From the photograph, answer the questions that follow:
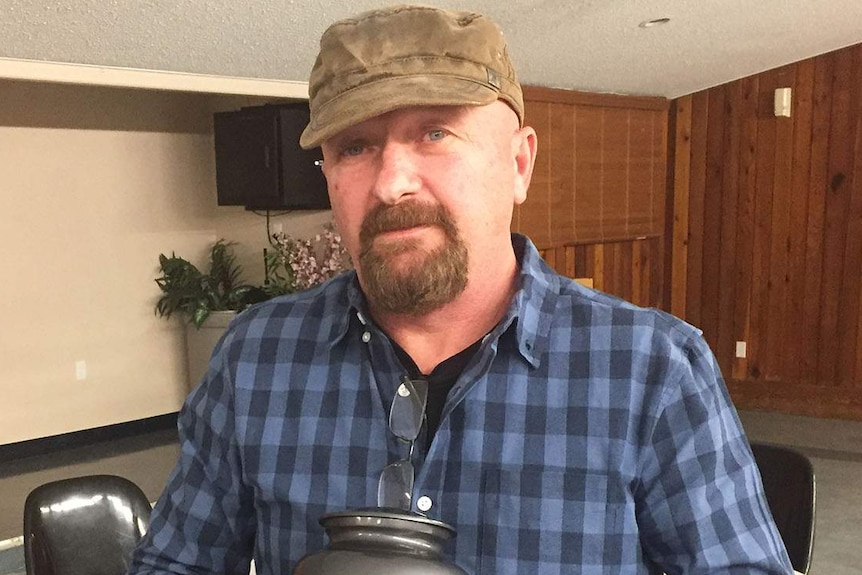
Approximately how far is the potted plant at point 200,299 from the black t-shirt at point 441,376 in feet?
12.3

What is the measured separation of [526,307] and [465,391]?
0.13m

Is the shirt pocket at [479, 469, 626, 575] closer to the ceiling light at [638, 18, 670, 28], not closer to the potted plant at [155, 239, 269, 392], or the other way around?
the ceiling light at [638, 18, 670, 28]

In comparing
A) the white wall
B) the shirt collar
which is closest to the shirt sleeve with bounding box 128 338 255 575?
the shirt collar

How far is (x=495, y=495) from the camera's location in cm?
96

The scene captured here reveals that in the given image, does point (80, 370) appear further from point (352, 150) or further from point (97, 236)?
point (352, 150)

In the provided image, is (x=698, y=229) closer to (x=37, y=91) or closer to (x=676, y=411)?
(x=37, y=91)

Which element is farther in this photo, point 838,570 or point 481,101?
point 838,570

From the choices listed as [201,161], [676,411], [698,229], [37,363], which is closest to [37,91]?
[201,161]

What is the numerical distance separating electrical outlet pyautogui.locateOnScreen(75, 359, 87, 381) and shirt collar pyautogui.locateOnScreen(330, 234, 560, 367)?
4006 mm

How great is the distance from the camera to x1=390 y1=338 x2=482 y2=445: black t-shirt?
1023mm

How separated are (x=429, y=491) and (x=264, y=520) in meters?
0.24

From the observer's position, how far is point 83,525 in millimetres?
1674

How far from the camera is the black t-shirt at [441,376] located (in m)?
1.02

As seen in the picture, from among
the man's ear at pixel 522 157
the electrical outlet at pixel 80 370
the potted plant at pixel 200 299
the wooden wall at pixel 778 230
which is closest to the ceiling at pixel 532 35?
the wooden wall at pixel 778 230
